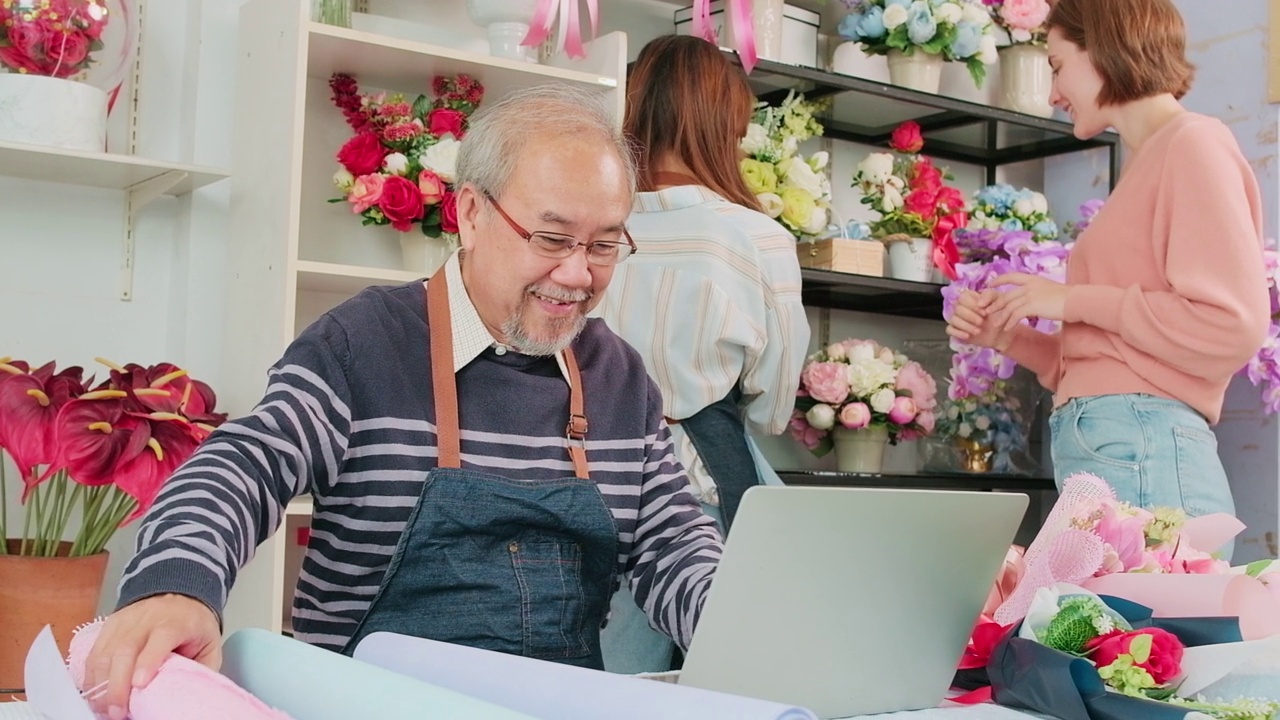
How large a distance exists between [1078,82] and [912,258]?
2.48 ft

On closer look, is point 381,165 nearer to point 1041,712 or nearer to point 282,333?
point 282,333

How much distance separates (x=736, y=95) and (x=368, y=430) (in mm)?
1242

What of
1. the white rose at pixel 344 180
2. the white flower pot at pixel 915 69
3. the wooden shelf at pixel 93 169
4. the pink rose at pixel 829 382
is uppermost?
the white flower pot at pixel 915 69

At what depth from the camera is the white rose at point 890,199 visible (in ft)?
9.99

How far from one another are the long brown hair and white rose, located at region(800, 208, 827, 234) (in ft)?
1.35

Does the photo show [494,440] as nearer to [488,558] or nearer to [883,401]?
[488,558]

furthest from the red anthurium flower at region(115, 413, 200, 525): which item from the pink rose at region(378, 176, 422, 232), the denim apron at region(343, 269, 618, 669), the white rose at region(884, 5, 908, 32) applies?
the white rose at region(884, 5, 908, 32)

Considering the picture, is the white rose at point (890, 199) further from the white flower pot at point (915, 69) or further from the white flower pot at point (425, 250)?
the white flower pot at point (425, 250)

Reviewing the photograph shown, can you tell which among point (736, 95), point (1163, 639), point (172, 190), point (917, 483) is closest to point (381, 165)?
point (172, 190)

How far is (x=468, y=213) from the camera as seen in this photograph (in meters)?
1.54

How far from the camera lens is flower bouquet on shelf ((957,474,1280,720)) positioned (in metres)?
1.07

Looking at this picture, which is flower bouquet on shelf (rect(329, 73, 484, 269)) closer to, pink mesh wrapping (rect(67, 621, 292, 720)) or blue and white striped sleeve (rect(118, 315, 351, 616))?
blue and white striped sleeve (rect(118, 315, 351, 616))

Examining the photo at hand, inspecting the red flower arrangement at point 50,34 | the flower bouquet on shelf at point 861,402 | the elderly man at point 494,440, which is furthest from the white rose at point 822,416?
the red flower arrangement at point 50,34

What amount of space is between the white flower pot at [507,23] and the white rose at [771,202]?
1.87 ft
